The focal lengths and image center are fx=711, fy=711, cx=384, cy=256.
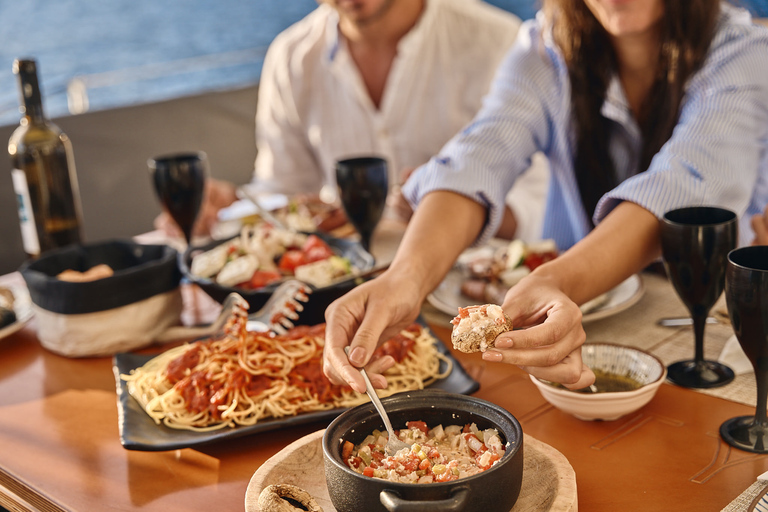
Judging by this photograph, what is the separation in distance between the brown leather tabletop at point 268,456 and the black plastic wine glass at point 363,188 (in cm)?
50

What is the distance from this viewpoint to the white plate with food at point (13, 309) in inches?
57.9

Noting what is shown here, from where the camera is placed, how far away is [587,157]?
1.82 metres

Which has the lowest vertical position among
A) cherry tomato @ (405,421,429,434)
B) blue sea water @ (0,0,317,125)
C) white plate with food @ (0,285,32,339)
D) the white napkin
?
blue sea water @ (0,0,317,125)

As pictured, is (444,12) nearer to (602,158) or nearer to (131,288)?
(602,158)

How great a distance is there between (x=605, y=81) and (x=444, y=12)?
1.24m

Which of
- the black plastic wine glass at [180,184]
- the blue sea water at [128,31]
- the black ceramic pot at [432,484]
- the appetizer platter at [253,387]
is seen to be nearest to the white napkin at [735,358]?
the appetizer platter at [253,387]

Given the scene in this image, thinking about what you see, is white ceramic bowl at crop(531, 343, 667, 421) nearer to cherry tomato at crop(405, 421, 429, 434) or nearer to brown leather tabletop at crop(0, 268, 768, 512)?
brown leather tabletop at crop(0, 268, 768, 512)

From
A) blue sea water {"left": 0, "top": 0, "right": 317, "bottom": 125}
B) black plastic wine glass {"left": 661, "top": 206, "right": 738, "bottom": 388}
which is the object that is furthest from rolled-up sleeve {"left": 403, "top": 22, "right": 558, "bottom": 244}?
blue sea water {"left": 0, "top": 0, "right": 317, "bottom": 125}

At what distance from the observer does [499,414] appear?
83 centimetres

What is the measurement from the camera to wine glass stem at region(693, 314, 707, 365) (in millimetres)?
1133

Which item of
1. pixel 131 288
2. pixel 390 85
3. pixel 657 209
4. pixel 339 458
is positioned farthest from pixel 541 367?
pixel 390 85

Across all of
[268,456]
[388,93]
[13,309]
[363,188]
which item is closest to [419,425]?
[268,456]

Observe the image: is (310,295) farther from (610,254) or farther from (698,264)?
(698,264)

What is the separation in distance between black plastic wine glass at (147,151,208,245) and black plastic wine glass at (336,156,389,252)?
352 mm
